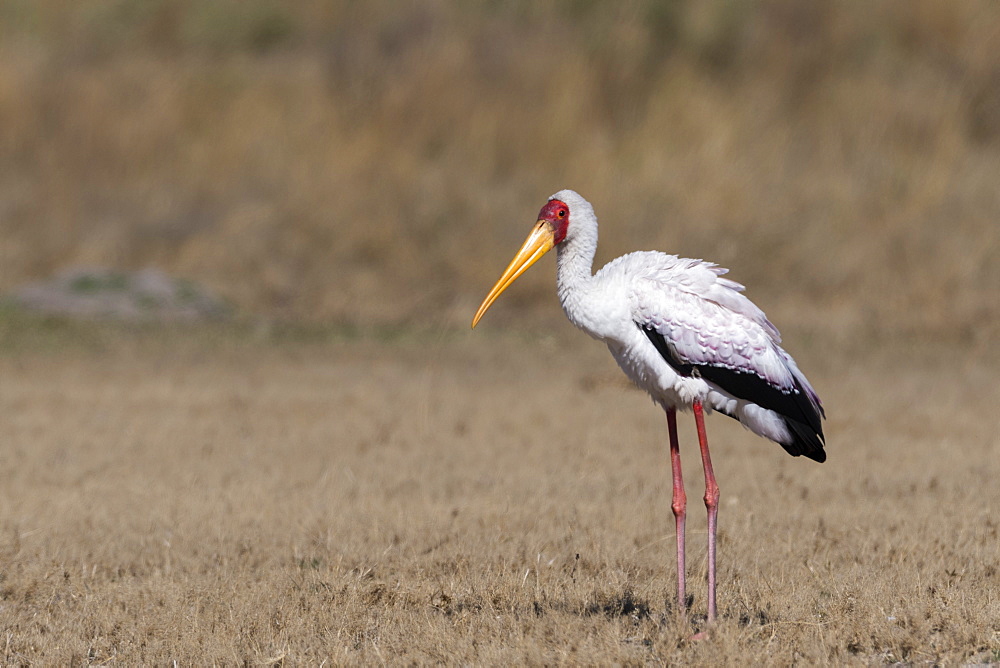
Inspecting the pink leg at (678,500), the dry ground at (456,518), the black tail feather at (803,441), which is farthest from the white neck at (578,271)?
the dry ground at (456,518)

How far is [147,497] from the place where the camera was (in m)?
6.60

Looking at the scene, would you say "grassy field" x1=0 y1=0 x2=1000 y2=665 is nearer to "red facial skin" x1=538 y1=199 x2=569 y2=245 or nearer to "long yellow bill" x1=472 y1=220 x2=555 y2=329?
"long yellow bill" x1=472 y1=220 x2=555 y2=329

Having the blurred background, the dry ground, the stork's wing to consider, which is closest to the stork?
the stork's wing

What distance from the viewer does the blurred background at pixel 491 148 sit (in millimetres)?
13180

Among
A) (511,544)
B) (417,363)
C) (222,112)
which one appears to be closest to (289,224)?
(222,112)

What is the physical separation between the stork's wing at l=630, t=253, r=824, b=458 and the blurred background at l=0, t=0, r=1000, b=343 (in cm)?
750

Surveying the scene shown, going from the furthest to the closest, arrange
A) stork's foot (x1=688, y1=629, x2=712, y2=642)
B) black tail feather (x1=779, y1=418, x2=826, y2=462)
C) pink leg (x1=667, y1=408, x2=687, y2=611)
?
black tail feather (x1=779, y1=418, x2=826, y2=462)
pink leg (x1=667, y1=408, x2=687, y2=611)
stork's foot (x1=688, y1=629, x2=712, y2=642)

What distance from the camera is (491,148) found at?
14.9m

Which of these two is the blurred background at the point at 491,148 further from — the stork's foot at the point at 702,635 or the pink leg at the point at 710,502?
the stork's foot at the point at 702,635

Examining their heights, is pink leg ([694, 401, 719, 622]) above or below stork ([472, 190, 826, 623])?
below

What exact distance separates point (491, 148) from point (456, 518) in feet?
30.0

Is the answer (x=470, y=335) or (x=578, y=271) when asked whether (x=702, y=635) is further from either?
(x=470, y=335)

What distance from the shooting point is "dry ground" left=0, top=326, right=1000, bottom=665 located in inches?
174

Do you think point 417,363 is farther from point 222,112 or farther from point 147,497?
point 222,112
